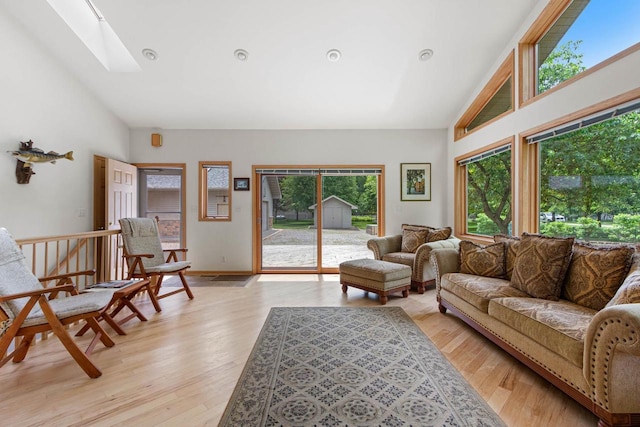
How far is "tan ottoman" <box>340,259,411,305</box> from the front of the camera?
3.43 meters

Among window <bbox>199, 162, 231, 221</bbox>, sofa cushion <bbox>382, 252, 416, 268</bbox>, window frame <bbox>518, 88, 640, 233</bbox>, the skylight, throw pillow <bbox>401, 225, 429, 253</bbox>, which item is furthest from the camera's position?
window <bbox>199, 162, 231, 221</bbox>

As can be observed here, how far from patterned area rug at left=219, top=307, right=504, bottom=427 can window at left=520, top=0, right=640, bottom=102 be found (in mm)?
2775

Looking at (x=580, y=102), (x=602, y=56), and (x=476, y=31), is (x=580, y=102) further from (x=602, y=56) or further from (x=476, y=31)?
(x=476, y=31)

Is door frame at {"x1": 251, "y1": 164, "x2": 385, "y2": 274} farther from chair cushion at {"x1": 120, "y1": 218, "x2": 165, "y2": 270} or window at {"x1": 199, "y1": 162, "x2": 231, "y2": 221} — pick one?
chair cushion at {"x1": 120, "y1": 218, "x2": 165, "y2": 270}

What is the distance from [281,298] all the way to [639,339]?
307cm

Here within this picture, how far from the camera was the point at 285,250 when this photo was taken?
5180mm

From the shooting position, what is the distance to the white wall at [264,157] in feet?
16.3

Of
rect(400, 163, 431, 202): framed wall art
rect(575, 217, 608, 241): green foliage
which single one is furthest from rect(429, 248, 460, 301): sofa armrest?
rect(400, 163, 431, 202): framed wall art

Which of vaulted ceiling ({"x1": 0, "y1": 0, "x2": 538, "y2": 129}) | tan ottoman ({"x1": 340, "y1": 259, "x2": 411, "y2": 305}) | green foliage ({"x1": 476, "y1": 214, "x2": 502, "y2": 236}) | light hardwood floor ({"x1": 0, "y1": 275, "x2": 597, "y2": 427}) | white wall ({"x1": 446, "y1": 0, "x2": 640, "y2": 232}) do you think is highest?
vaulted ceiling ({"x1": 0, "y1": 0, "x2": 538, "y2": 129})

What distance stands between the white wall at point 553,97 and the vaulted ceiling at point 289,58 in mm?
124

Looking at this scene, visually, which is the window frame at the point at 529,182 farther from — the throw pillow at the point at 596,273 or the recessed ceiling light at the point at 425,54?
the recessed ceiling light at the point at 425,54

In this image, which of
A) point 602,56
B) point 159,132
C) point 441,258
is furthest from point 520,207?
point 159,132

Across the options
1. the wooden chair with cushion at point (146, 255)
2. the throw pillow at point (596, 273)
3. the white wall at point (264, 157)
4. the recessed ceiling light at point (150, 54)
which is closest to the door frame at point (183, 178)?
the white wall at point (264, 157)

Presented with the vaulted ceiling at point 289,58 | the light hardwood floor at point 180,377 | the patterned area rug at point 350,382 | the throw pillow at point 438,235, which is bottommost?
the light hardwood floor at point 180,377
